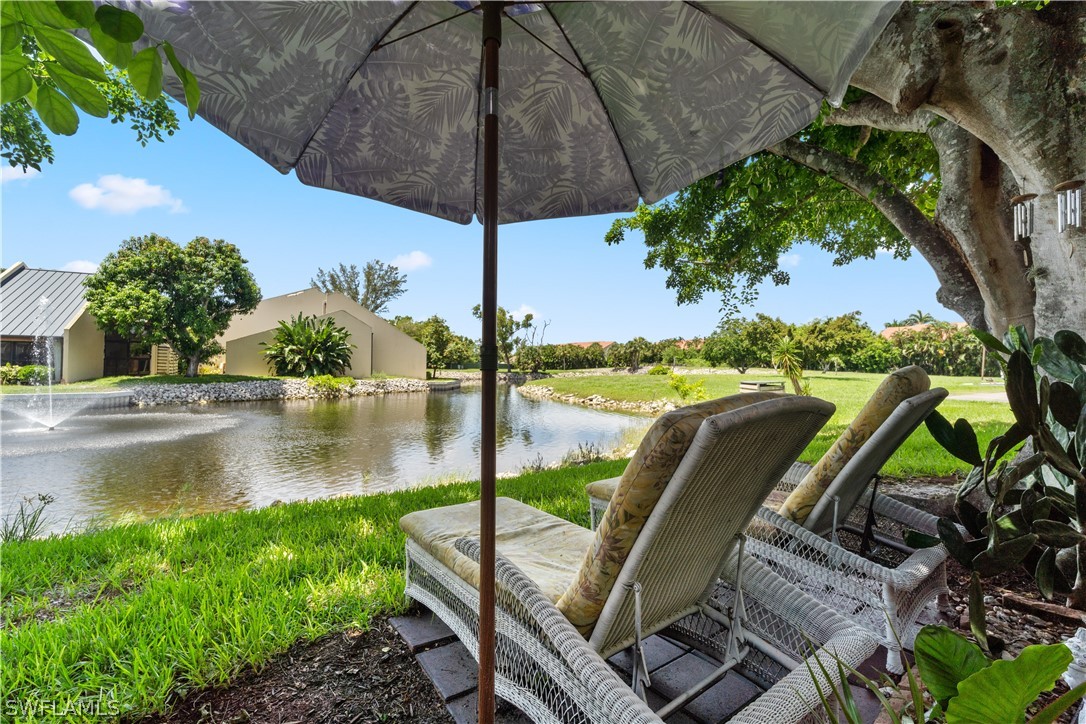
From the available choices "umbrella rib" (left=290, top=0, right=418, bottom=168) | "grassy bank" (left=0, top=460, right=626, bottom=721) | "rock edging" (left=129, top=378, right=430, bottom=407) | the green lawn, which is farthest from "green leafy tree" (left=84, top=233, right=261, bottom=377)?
"umbrella rib" (left=290, top=0, right=418, bottom=168)

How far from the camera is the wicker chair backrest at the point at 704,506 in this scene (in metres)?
1.10

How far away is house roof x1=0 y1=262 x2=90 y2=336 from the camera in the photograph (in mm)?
16797

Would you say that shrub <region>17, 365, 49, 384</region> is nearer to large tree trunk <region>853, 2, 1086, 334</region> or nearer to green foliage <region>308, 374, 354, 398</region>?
green foliage <region>308, 374, 354, 398</region>

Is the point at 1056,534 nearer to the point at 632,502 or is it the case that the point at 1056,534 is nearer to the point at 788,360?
the point at 632,502

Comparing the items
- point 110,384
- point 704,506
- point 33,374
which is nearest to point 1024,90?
point 704,506

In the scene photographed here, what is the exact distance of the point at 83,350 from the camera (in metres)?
17.6

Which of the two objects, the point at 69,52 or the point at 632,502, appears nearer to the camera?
the point at 69,52

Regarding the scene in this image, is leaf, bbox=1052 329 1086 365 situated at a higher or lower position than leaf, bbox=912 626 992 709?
higher

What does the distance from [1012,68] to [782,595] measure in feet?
8.77

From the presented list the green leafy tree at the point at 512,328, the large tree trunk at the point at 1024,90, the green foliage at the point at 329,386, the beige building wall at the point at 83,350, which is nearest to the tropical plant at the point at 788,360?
the large tree trunk at the point at 1024,90

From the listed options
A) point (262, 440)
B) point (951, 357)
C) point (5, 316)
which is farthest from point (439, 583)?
point (951, 357)

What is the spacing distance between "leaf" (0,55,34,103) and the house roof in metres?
22.8

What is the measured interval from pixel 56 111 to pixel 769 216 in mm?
6333

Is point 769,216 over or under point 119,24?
over
